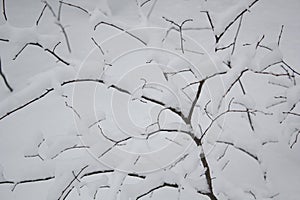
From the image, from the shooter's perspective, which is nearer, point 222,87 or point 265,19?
point 222,87

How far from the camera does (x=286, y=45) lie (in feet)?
5.34

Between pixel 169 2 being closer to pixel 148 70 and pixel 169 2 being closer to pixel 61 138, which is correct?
pixel 148 70

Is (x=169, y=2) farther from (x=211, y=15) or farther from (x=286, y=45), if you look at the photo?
(x=211, y=15)

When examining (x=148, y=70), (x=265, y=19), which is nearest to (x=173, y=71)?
(x=148, y=70)

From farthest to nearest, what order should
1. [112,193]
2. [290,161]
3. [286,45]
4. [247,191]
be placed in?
[286,45], [290,161], [247,191], [112,193]

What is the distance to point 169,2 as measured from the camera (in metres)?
2.15

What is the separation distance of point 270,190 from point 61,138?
1.88 feet

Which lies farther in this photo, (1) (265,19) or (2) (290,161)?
(1) (265,19)

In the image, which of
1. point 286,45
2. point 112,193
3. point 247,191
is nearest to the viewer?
point 112,193

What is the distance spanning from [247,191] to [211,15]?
48cm

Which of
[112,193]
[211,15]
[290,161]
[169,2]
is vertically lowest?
[290,161]

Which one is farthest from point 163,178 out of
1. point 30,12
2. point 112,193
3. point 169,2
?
point 30,12

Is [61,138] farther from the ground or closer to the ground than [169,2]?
closer to the ground

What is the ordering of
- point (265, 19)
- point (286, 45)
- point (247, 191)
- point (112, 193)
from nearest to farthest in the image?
point (112, 193), point (247, 191), point (286, 45), point (265, 19)
